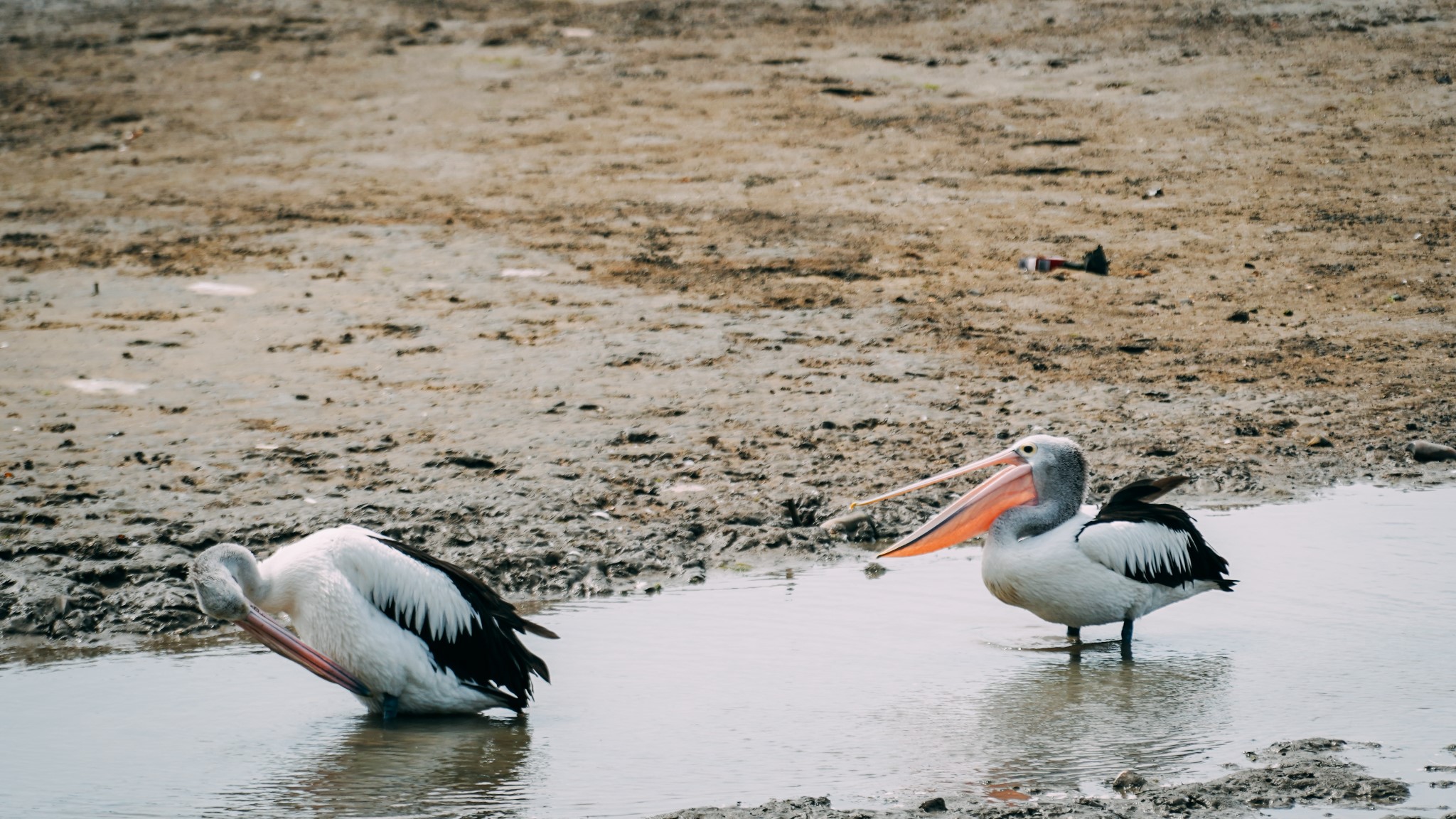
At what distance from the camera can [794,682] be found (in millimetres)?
A: 5008

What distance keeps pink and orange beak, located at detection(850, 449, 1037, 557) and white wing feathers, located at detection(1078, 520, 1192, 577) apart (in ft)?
1.04

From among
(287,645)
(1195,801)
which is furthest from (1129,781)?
(287,645)

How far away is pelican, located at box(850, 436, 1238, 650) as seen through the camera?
215 inches

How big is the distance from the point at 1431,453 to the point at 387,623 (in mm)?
4837

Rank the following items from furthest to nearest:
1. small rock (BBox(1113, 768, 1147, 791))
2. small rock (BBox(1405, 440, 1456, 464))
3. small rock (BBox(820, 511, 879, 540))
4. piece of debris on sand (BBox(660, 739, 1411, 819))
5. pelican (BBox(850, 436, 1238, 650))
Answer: small rock (BBox(1405, 440, 1456, 464)) → small rock (BBox(820, 511, 879, 540)) → pelican (BBox(850, 436, 1238, 650)) → small rock (BBox(1113, 768, 1147, 791)) → piece of debris on sand (BBox(660, 739, 1411, 819))

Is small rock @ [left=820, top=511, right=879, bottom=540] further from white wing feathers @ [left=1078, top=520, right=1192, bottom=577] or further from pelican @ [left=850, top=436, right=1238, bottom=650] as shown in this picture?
white wing feathers @ [left=1078, top=520, right=1192, bottom=577]

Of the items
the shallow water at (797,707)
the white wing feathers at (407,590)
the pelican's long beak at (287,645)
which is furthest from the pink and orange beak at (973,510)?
the pelican's long beak at (287,645)

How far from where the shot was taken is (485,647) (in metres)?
4.90

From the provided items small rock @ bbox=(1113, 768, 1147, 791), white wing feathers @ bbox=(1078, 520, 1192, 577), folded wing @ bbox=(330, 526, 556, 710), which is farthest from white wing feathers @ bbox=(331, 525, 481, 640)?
white wing feathers @ bbox=(1078, 520, 1192, 577)

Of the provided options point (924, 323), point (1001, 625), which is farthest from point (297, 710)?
point (924, 323)

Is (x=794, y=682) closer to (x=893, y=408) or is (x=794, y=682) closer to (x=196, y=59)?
(x=893, y=408)

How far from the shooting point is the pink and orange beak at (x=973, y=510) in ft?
19.1

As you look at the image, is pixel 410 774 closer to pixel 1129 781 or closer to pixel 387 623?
pixel 387 623

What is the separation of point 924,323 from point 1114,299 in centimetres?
120
